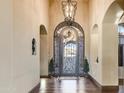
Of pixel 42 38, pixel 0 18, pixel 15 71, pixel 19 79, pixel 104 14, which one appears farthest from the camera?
pixel 42 38

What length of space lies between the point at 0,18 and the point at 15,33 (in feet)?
2.27

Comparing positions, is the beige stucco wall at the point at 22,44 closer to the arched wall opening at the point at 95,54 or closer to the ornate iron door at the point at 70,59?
the arched wall opening at the point at 95,54

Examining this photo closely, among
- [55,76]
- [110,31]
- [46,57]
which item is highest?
[110,31]

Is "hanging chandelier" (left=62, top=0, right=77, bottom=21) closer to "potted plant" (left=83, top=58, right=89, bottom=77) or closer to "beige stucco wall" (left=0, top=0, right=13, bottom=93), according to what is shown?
"potted plant" (left=83, top=58, right=89, bottom=77)

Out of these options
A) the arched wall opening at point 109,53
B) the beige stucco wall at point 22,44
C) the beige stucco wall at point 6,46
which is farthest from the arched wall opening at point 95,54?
the beige stucco wall at point 6,46

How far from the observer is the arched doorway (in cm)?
1468

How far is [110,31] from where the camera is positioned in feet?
31.4

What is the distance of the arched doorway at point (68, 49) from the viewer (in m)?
14.7

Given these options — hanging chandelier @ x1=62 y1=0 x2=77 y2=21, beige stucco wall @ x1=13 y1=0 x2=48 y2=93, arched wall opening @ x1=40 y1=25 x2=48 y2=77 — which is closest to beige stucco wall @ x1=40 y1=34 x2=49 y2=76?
arched wall opening @ x1=40 y1=25 x2=48 y2=77

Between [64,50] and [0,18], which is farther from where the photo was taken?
[64,50]

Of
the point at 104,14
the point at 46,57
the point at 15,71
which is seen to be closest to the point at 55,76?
the point at 46,57

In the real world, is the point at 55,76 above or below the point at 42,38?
below

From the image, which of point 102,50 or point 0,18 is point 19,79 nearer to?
point 0,18

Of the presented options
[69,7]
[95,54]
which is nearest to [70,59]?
[95,54]
